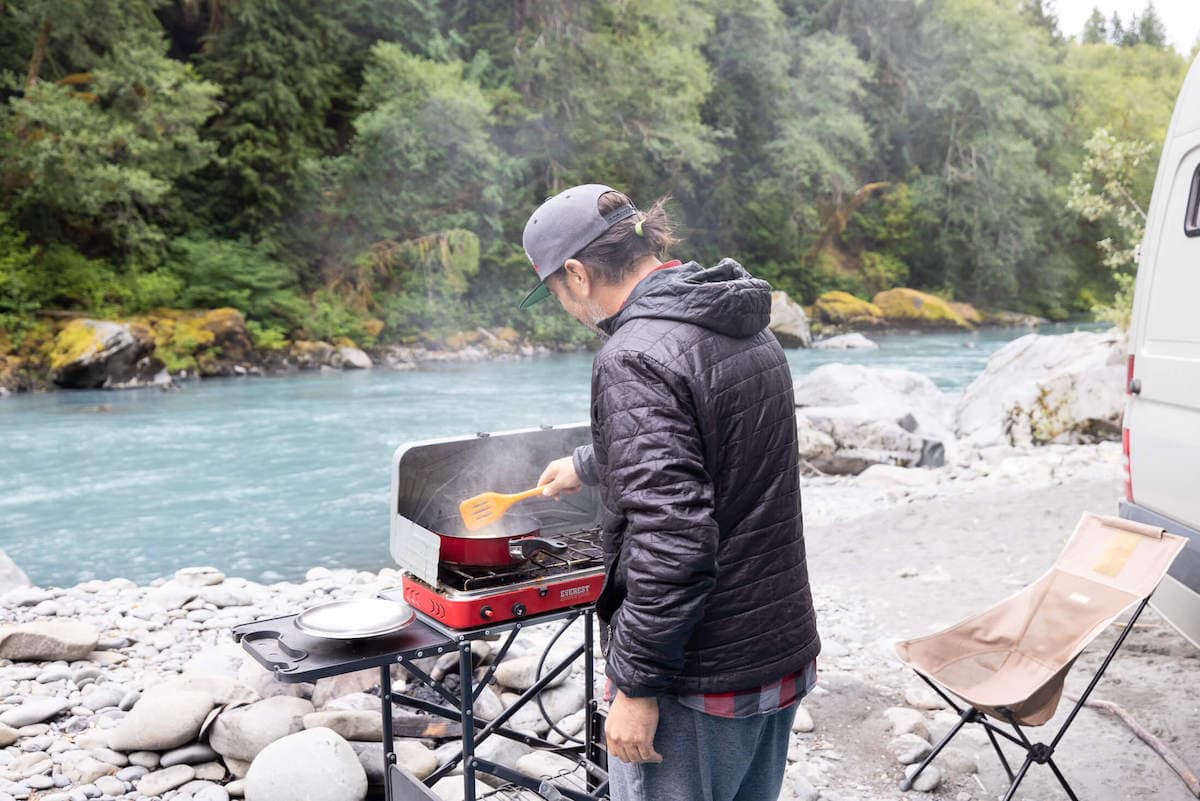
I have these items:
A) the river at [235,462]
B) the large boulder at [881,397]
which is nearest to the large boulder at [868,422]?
the large boulder at [881,397]

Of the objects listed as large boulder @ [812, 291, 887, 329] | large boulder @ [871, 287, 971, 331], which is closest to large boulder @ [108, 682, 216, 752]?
large boulder @ [812, 291, 887, 329]

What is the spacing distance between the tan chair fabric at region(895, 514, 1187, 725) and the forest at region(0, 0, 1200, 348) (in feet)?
33.4

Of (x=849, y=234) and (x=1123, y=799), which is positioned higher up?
(x=849, y=234)

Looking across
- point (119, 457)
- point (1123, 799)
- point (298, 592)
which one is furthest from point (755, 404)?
point (119, 457)

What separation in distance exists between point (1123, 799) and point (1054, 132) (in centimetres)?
3417

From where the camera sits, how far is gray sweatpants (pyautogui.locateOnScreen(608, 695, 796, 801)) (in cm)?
166

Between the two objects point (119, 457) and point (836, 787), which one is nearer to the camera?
point (836, 787)

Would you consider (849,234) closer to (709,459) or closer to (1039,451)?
(1039,451)

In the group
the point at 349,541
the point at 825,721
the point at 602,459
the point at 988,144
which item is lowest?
the point at 349,541

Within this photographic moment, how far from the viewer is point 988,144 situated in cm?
3195

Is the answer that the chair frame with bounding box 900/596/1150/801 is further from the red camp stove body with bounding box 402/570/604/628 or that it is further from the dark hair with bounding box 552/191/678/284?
the dark hair with bounding box 552/191/678/284

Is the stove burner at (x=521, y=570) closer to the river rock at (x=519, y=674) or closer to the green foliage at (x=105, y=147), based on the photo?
the river rock at (x=519, y=674)

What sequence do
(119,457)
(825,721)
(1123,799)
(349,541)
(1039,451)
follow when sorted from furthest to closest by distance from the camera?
(119,457) → (1039,451) → (349,541) → (825,721) → (1123,799)

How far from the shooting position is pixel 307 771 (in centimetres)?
284
